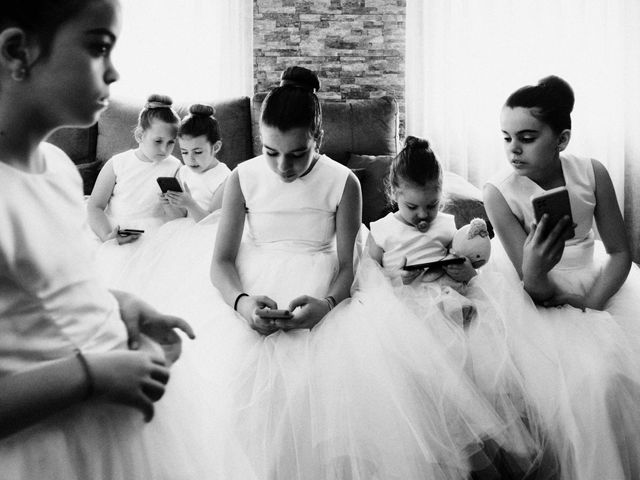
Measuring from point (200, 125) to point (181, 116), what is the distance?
0.78 meters

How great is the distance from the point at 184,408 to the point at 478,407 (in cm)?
74

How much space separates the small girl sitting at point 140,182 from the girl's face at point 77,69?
71.6 inches

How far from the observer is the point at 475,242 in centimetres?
159

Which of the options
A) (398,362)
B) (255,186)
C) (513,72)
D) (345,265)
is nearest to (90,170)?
(255,186)

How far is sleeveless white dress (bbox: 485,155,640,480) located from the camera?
1.22 meters

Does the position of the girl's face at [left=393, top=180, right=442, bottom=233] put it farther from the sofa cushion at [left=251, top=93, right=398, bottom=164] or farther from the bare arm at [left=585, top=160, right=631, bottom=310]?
the sofa cushion at [left=251, top=93, right=398, bottom=164]

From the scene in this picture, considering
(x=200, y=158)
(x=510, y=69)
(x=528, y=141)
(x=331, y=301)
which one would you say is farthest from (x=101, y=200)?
(x=510, y=69)

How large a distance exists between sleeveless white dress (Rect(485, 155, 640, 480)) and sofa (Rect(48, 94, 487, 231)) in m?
1.51

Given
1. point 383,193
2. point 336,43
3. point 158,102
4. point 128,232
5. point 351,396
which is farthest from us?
point 336,43

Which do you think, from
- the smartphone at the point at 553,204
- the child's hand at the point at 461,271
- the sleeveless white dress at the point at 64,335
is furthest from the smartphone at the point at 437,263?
the sleeveless white dress at the point at 64,335

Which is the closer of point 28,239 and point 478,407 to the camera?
point 28,239

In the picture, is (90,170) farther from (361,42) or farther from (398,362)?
(398,362)

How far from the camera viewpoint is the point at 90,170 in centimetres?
311

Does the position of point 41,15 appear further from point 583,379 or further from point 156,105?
point 156,105
